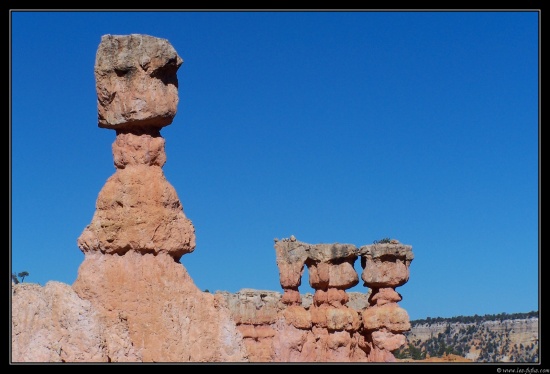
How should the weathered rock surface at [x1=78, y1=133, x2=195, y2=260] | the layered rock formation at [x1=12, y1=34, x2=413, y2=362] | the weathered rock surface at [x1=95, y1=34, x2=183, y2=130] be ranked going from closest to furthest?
1. the layered rock formation at [x1=12, y1=34, x2=413, y2=362]
2. the weathered rock surface at [x1=78, y1=133, x2=195, y2=260]
3. the weathered rock surface at [x1=95, y1=34, x2=183, y2=130]

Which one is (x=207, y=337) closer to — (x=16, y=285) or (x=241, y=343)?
(x=241, y=343)

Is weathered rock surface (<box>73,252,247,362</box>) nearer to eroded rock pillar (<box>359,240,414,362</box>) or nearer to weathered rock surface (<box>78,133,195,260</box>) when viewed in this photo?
weathered rock surface (<box>78,133,195,260</box>)

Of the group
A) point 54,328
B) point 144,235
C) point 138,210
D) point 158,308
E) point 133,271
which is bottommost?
point 54,328

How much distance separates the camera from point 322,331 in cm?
3662

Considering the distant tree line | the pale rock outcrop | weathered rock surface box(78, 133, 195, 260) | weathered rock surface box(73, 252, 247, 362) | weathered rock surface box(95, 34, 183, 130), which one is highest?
the distant tree line

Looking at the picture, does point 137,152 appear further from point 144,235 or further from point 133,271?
point 133,271

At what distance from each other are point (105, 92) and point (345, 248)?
64.3 ft

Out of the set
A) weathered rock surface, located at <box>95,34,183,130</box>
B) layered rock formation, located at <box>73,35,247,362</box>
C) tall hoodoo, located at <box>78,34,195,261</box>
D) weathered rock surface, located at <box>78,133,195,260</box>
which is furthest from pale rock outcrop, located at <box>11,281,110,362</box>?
weathered rock surface, located at <box>95,34,183,130</box>

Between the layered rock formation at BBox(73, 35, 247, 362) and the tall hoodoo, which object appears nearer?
the layered rock formation at BBox(73, 35, 247, 362)

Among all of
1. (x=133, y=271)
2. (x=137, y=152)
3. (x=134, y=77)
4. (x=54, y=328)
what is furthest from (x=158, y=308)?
(x=134, y=77)

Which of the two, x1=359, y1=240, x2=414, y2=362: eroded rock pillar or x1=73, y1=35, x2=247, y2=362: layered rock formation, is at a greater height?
x1=359, y1=240, x2=414, y2=362: eroded rock pillar

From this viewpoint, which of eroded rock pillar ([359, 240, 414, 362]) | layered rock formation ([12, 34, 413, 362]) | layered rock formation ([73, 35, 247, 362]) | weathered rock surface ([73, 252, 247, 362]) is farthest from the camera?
eroded rock pillar ([359, 240, 414, 362])

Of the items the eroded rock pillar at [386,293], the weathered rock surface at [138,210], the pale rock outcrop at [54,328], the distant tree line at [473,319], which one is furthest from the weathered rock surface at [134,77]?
the distant tree line at [473,319]

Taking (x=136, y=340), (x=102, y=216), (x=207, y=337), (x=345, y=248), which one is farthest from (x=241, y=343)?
(x=345, y=248)
